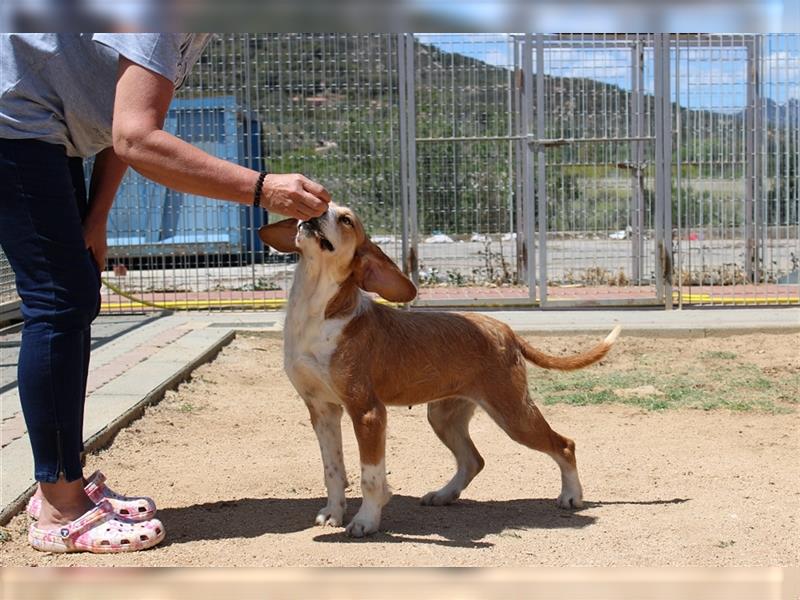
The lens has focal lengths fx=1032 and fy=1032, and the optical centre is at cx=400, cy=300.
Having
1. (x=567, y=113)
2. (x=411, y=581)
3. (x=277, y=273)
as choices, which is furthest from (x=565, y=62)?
(x=411, y=581)

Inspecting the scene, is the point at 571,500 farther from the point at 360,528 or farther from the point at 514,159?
the point at 514,159

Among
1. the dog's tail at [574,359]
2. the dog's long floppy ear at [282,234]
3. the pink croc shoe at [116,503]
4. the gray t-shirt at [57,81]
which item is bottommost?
the pink croc shoe at [116,503]

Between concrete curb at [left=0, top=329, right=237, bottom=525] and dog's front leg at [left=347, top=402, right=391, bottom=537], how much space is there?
52.6 inches

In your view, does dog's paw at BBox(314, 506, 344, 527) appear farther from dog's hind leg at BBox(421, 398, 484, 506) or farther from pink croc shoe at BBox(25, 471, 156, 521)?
pink croc shoe at BBox(25, 471, 156, 521)

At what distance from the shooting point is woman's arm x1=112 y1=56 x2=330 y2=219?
126 inches

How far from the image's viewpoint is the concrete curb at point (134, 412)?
4.11 metres

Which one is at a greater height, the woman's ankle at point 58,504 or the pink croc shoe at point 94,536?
the woman's ankle at point 58,504

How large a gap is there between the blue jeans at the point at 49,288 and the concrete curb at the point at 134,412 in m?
0.58

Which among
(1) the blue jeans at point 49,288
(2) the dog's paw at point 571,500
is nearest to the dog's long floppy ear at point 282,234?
(1) the blue jeans at point 49,288

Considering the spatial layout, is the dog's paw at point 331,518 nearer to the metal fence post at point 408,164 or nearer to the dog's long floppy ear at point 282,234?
the dog's long floppy ear at point 282,234

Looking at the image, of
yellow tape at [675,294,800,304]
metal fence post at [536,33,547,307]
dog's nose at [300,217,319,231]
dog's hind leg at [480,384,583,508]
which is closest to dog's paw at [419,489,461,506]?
dog's hind leg at [480,384,583,508]

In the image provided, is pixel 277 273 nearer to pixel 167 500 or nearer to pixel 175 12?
pixel 167 500

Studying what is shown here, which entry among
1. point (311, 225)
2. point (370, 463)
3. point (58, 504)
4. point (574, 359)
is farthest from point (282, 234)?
point (574, 359)

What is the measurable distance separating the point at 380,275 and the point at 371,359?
0.34 m
